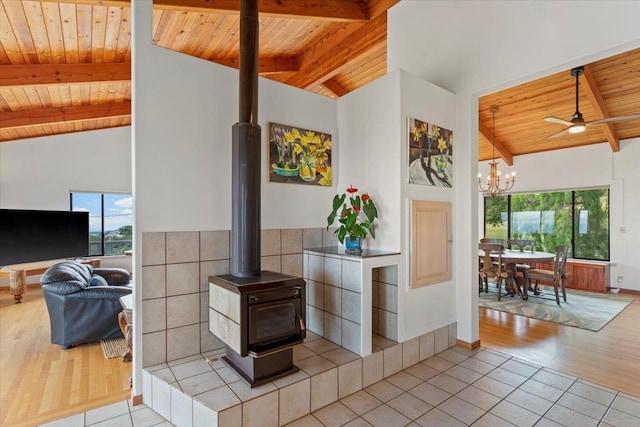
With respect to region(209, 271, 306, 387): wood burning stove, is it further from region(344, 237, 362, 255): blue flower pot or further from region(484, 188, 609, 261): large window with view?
region(484, 188, 609, 261): large window with view

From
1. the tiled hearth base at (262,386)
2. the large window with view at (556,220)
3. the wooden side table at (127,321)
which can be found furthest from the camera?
the large window with view at (556,220)

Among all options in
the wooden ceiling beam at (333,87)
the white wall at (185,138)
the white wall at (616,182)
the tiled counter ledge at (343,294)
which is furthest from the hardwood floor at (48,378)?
the white wall at (616,182)

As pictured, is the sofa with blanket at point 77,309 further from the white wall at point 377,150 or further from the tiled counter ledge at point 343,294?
the white wall at point 377,150

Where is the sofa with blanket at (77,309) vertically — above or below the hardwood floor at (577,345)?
above

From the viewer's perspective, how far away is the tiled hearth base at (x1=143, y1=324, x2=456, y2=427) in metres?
1.86

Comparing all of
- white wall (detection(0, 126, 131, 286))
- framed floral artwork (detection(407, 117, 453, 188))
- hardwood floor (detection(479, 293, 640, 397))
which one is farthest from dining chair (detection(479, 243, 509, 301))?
white wall (detection(0, 126, 131, 286))

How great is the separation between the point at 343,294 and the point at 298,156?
1391mm

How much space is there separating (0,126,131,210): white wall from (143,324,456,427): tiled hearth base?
5.80 meters

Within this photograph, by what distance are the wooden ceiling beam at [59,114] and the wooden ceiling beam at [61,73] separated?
5.69ft

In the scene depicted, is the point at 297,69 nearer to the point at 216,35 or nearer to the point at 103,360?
the point at 216,35

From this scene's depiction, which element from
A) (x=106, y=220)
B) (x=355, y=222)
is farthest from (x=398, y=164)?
(x=106, y=220)

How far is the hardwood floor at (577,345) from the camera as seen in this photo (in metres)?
2.62

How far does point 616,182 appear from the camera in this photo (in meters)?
5.61

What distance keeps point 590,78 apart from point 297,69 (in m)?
4.02
